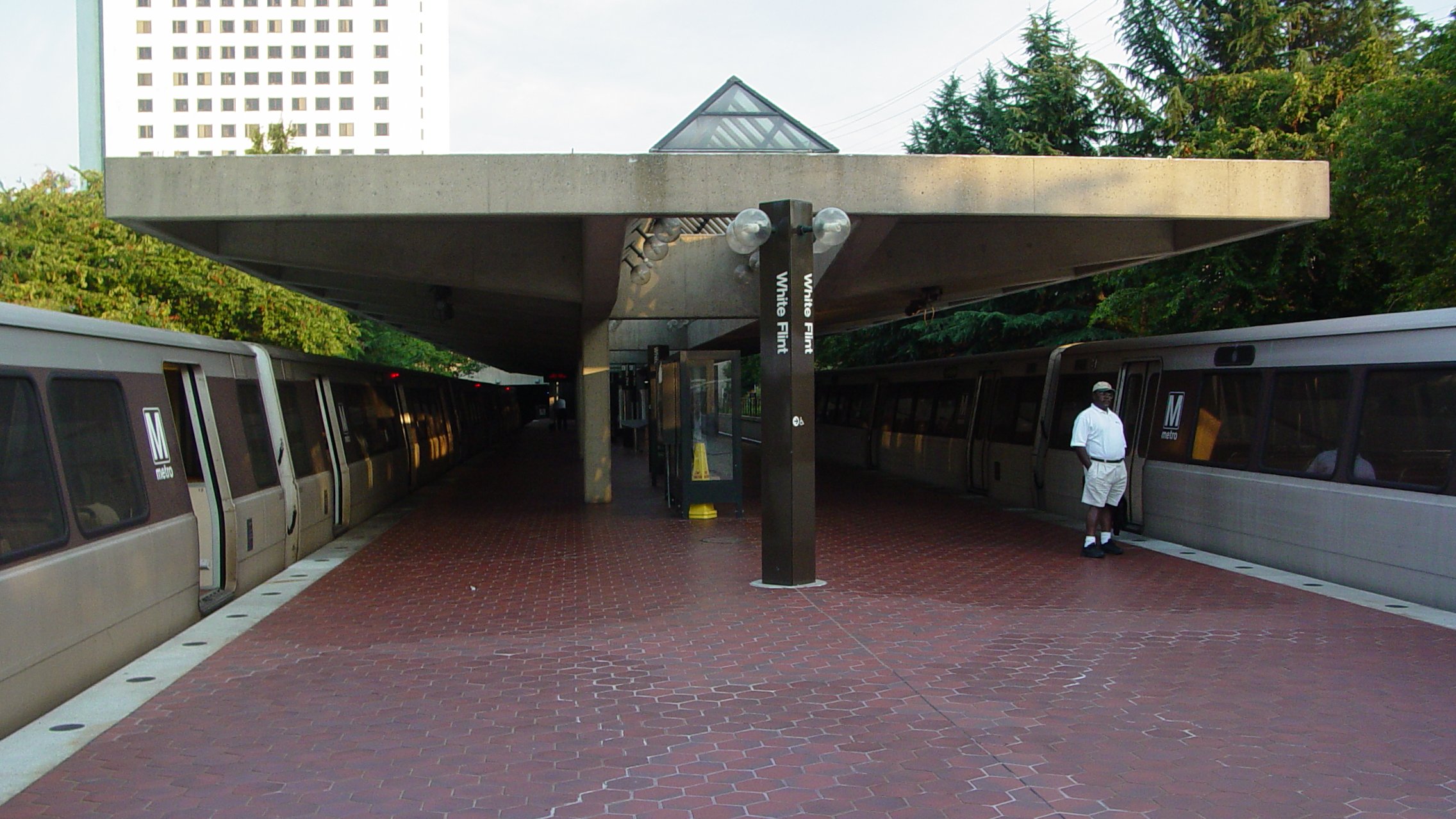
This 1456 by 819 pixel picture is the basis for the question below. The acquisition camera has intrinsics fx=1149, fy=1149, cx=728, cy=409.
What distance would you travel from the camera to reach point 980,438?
17.5 m

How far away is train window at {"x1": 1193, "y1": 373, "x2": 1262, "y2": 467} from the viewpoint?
34.8 ft

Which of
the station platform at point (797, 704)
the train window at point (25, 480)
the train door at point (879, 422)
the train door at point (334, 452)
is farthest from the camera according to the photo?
the train door at point (879, 422)

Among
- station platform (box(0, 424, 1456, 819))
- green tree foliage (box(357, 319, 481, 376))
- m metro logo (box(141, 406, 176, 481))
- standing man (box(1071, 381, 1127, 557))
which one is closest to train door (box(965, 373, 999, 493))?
standing man (box(1071, 381, 1127, 557))

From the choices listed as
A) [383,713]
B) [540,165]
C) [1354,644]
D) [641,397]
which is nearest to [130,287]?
[641,397]

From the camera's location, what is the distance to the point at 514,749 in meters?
5.39

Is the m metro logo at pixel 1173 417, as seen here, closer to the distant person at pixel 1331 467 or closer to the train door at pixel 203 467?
the distant person at pixel 1331 467

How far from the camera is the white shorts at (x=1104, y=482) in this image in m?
10.9

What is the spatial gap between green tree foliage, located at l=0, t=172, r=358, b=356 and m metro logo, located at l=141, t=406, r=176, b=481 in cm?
1674

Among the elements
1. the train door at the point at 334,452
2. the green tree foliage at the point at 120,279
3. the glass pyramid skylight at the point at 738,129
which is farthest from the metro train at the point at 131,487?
the green tree foliage at the point at 120,279

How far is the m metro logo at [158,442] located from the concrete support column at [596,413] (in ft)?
30.3

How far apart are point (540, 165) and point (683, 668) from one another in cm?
644

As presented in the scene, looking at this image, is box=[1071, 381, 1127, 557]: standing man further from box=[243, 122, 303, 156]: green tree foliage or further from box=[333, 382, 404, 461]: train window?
box=[243, 122, 303, 156]: green tree foliage

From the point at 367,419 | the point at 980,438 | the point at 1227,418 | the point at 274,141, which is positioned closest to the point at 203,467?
the point at 367,419

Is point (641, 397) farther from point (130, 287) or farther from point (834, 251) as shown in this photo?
point (834, 251)
